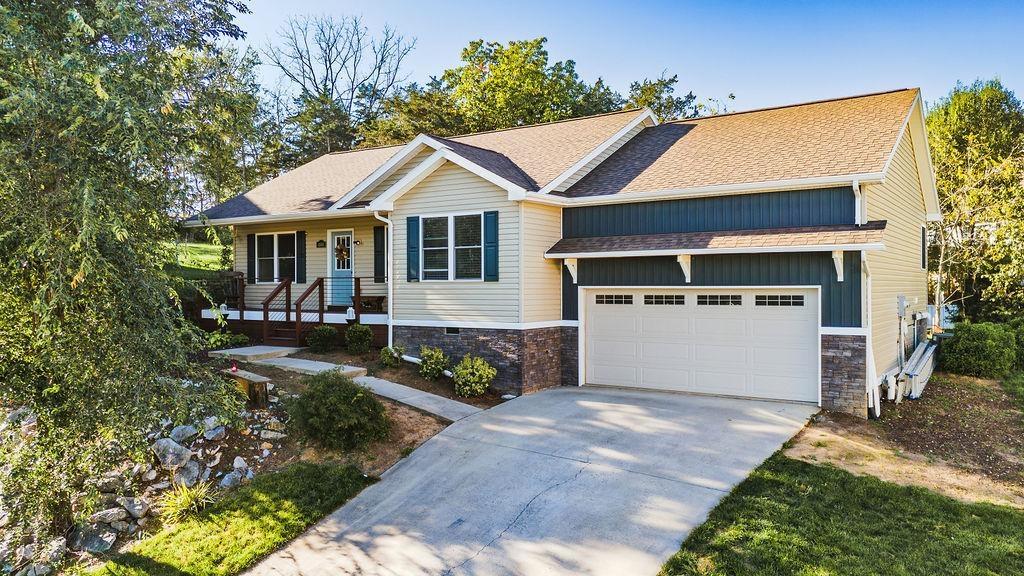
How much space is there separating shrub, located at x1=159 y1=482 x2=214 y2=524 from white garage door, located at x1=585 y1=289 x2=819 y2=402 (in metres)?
7.19

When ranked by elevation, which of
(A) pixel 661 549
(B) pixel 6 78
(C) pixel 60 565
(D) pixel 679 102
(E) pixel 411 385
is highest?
(D) pixel 679 102

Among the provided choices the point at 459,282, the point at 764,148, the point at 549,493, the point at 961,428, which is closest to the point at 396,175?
the point at 459,282

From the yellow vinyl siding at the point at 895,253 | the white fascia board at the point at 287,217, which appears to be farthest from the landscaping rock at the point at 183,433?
the yellow vinyl siding at the point at 895,253

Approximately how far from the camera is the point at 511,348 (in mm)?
11281

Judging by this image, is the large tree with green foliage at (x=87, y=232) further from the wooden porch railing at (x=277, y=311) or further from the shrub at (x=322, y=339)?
the wooden porch railing at (x=277, y=311)

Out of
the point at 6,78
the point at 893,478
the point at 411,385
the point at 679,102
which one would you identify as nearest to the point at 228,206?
the point at 411,385

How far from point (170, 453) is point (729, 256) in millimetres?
8903

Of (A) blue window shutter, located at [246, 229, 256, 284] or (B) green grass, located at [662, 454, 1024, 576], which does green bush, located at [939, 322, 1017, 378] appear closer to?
(B) green grass, located at [662, 454, 1024, 576]

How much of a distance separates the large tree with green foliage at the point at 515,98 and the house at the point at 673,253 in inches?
518

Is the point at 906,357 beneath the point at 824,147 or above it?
beneath

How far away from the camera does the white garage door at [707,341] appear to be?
10.2 meters

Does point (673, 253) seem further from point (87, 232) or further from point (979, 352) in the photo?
point (979, 352)

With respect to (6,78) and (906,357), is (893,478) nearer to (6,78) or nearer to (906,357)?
(906,357)

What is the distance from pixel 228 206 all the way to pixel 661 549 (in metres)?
15.6
